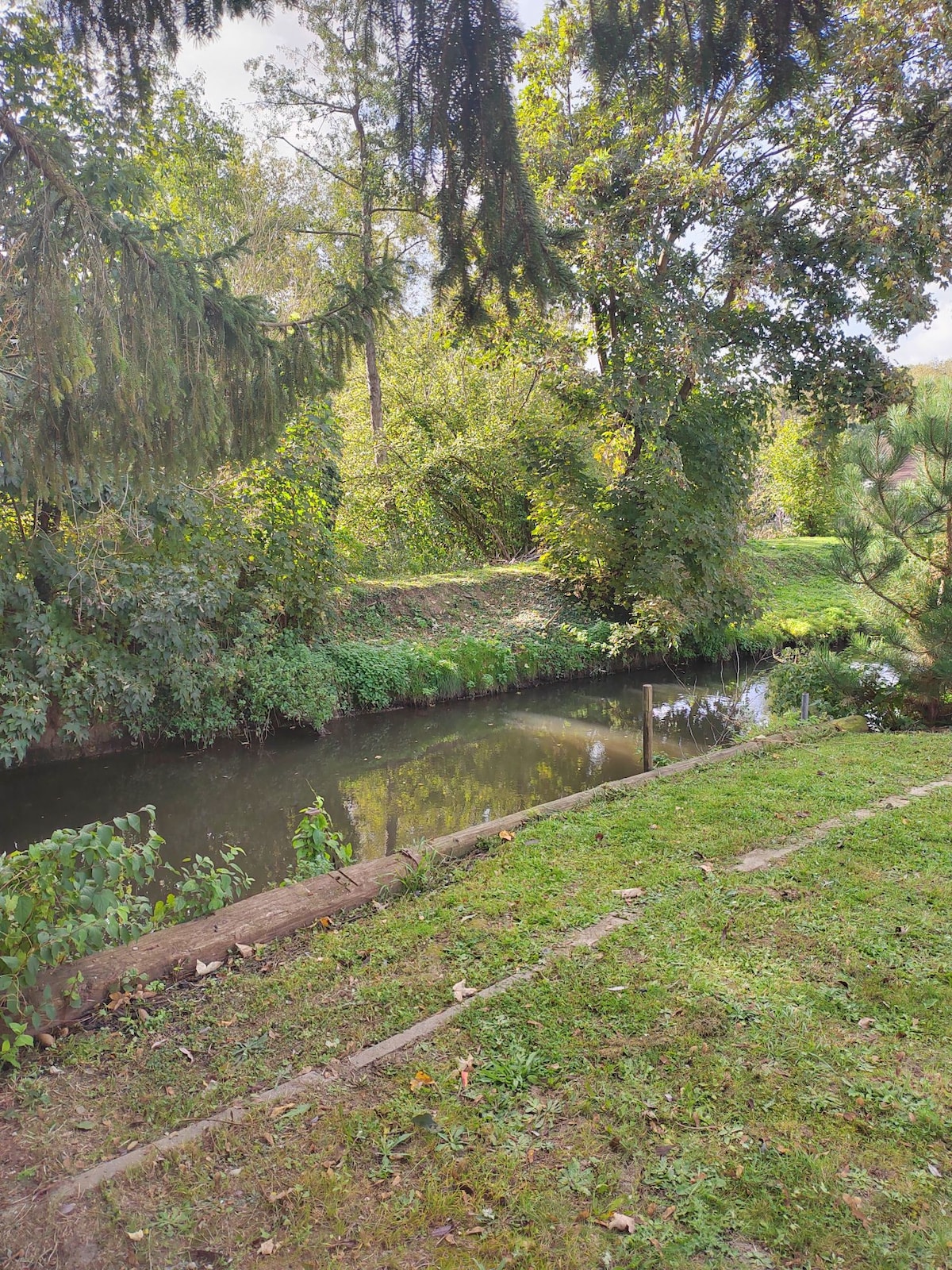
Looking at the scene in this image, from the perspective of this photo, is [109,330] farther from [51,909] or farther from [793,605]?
[793,605]

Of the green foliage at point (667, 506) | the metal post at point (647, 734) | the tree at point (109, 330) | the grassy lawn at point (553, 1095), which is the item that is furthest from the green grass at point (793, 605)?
the tree at point (109, 330)

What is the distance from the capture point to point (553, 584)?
48.2 feet

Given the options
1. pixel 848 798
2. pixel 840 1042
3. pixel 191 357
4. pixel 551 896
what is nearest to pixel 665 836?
pixel 551 896

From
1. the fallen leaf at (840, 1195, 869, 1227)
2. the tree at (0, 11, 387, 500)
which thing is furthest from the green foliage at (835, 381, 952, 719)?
the fallen leaf at (840, 1195, 869, 1227)

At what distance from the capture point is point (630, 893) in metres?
3.91

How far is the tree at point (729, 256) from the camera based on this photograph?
896cm

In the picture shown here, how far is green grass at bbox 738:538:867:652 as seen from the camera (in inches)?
580

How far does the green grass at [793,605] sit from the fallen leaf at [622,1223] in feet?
36.5

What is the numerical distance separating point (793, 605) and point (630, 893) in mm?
14972

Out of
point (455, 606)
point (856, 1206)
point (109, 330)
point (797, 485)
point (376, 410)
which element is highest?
point (376, 410)

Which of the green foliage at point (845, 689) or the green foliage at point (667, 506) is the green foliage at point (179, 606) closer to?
the green foliage at point (667, 506)

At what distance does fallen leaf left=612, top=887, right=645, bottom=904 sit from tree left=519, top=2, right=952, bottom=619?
6675mm

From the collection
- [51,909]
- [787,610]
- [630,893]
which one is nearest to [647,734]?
[630,893]

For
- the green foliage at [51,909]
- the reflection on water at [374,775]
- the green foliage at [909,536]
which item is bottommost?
the reflection on water at [374,775]
